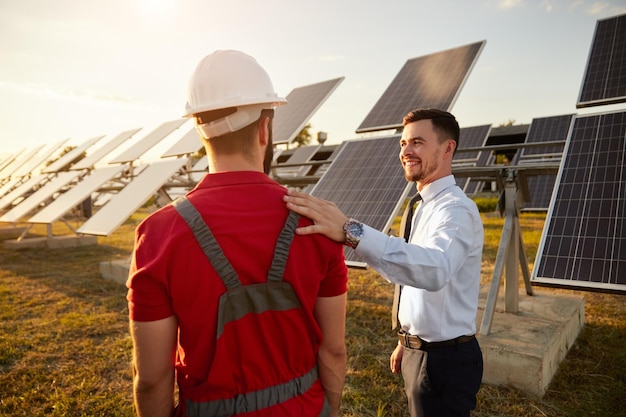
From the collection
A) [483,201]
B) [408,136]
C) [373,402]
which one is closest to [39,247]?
[373,402]

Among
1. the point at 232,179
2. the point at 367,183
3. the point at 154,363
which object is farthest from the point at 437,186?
the point at 367,183

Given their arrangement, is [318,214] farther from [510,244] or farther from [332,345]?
[510,244]

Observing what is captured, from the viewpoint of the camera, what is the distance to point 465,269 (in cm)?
264

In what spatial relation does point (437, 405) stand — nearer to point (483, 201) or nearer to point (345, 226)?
point (345, 226)

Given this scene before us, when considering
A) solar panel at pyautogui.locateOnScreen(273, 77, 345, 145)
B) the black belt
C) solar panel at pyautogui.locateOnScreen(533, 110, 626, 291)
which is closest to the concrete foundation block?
solar panel at pyautogui.locateOnScreen(533, 110, 626, 291)

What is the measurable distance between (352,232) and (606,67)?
235 inches

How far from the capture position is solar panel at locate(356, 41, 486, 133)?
256 inches

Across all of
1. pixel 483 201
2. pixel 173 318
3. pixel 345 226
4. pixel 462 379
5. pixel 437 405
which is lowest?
pixel 173 318

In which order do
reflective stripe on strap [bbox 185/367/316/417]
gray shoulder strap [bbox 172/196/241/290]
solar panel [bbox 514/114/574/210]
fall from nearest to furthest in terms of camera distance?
gray shoulder strap [bbox 172/196/241/290]
reflective stripe on strap [bbox 185/367/316/417]
solar panel [bbox 514/114/574/210]

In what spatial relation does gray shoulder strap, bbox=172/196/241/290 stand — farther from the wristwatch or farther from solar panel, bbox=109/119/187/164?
solar panel, bbox=109/119/187/164

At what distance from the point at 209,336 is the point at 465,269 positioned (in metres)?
1.82

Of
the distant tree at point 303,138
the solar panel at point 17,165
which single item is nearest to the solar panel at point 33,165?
the solar panel at point 17,165

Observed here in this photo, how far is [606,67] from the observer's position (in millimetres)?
5719

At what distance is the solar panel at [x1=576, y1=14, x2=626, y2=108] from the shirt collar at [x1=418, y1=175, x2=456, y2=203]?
379cm
